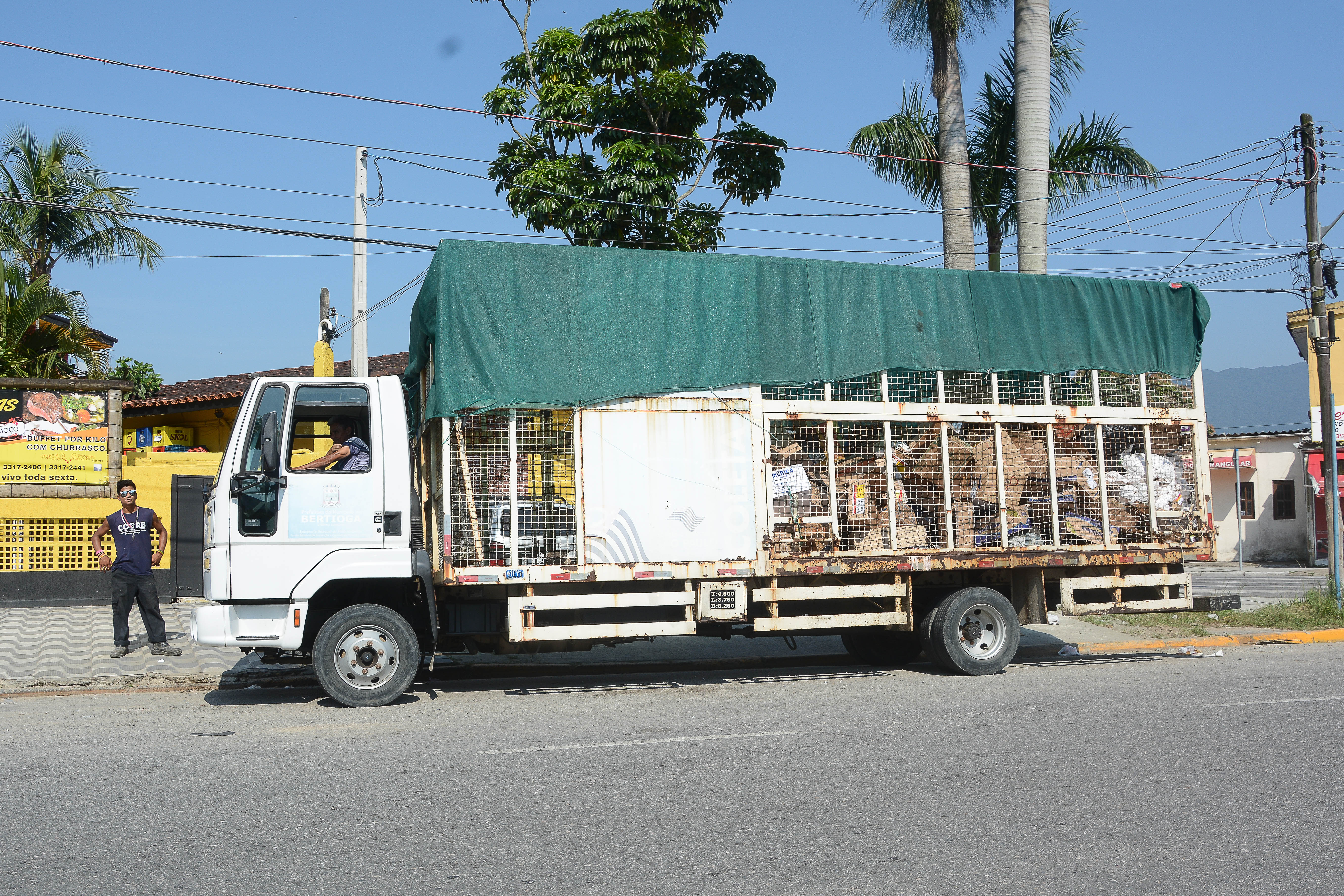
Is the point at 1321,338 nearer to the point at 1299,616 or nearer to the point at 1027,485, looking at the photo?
the point at 1299,616

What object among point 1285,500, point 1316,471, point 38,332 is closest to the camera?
point 38,332

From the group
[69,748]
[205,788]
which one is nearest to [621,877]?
[205,788]

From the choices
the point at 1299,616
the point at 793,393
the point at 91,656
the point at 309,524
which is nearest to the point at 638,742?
the point at 309,524

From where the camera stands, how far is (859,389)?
9.27 metres

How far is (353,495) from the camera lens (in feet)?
26.5

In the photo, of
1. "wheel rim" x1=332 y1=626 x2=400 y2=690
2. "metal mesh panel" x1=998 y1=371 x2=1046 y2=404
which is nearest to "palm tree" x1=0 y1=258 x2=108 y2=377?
"wheel rim" x1=332 y1=626 x2=400 y2=690

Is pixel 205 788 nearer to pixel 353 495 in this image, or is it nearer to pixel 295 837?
pixel 295 837

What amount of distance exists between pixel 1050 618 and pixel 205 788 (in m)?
7.31

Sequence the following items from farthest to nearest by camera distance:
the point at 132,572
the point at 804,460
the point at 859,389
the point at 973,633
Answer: the point at 132,572
the point at 973,633
the point at 859,389
the point at 804,460

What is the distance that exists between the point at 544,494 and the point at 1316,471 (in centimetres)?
2524

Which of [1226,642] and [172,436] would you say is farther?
[172,436]

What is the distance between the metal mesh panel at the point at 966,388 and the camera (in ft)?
31.3

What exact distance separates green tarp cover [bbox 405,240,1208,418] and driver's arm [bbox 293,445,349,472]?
0.72m

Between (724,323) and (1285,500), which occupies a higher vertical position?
(724,323)
